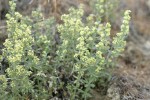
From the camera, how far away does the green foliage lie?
3.72 meters

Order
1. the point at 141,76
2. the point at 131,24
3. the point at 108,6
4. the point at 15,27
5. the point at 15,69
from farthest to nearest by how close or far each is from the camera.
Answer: the point at 131,24 < the point at 108,6 < the point at 141,76 < the point at 15,27 < the point at 15,69

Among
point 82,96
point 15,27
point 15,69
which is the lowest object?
point 82,96

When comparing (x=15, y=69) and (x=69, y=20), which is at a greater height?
(x=69, y=20)

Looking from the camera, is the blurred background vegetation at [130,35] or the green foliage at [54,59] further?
the blurred background vegetation at [130,35]

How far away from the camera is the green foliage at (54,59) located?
372 cm

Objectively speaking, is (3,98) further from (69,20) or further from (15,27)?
(69,20)

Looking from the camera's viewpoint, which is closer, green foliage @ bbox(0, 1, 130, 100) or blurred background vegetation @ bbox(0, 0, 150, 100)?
green foliage @ bbox(0, 1, 130, 100)

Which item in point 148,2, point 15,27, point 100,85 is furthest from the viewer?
point 148,2

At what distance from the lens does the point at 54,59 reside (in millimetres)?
4246

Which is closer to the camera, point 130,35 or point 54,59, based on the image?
point 54,59

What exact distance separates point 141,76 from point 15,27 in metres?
1.67

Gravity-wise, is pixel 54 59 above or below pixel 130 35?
below

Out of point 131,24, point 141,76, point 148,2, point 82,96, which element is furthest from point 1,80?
point 148,2

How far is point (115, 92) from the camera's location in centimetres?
418
